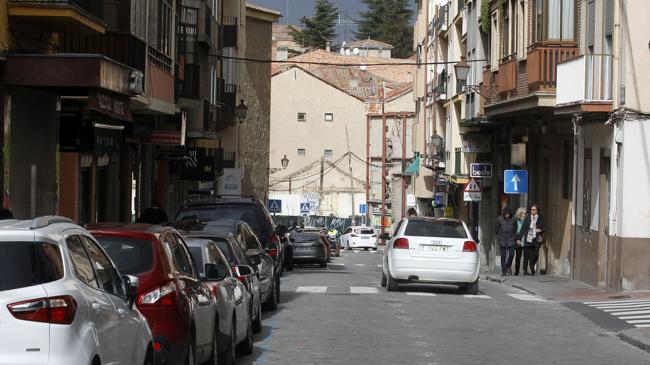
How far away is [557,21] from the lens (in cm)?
3155

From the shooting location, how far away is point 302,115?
9344cm

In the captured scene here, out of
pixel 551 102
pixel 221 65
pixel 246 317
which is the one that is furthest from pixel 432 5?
pixel 246 317

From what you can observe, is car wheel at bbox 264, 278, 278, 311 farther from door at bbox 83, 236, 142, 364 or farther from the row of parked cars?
door at bbox 83, 236, 142, 364

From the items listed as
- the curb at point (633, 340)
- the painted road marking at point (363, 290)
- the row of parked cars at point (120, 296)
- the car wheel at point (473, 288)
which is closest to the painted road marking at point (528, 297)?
the car wheel at point (473, 288)

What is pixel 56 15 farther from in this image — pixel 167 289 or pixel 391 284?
pixel 167 289

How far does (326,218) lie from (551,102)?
6279 cm

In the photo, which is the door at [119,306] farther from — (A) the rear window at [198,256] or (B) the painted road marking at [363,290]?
(B) the painted road marking at [363,290]

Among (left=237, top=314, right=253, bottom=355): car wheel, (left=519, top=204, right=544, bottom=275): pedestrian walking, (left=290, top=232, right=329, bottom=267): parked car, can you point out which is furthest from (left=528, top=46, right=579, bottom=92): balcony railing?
(left=237, top=314, right=253, bottom=355): car wheel

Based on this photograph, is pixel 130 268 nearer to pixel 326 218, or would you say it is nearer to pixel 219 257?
pixel 219 257

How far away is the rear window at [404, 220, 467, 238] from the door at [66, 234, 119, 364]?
17601 mm

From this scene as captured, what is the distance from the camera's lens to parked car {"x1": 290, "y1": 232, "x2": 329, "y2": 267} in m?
44.5

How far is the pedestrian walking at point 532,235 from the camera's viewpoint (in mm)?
32531

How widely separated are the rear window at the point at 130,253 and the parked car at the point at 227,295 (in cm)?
134

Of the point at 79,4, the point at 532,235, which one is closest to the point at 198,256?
the point at 79,4
